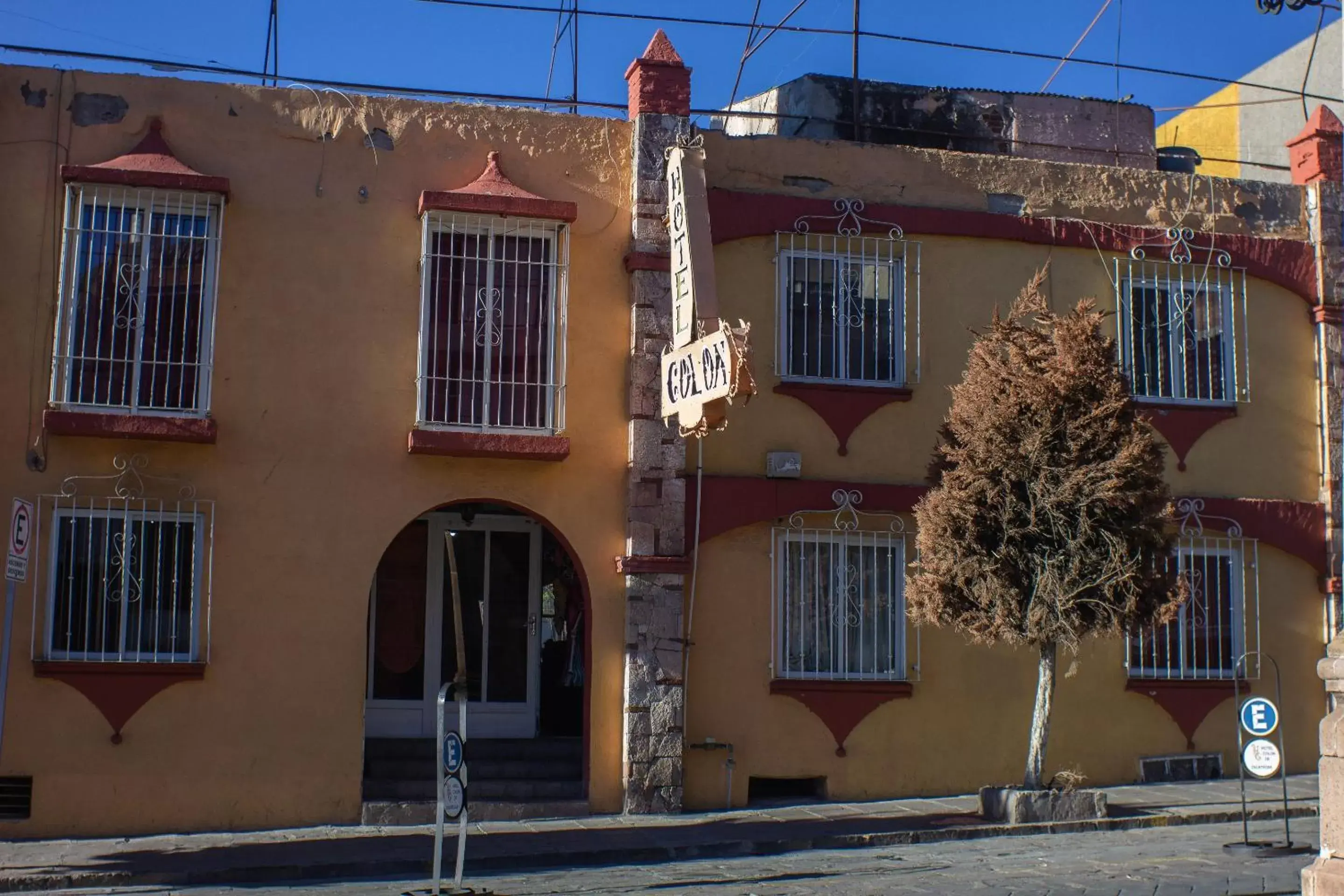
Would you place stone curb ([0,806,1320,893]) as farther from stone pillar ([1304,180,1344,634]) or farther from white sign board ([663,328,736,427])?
white sign board ([663,328,736,427])

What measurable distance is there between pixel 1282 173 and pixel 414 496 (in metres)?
14.9

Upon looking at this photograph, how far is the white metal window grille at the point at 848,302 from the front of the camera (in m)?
14.5

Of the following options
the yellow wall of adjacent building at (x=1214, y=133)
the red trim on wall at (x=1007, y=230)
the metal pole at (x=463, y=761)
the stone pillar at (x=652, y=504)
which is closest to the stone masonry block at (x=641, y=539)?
the stone pillar at (x=652, y=504)

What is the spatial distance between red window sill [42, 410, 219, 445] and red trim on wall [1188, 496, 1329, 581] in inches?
366

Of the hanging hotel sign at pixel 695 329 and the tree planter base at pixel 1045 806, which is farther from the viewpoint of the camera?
the tree planter base at pixel 1045 806

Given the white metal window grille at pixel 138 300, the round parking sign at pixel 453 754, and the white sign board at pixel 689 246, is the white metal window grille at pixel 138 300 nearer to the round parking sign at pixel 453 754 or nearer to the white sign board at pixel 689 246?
the white sign board at pixel 689 246

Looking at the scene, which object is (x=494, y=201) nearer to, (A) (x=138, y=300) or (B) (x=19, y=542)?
(A) (x=138, y=300)

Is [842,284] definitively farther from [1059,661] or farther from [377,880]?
[377,880]

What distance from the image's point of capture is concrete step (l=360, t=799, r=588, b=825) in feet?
42.3

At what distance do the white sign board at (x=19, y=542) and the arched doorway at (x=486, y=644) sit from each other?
4256 millimetres

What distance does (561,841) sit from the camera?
39.4ft

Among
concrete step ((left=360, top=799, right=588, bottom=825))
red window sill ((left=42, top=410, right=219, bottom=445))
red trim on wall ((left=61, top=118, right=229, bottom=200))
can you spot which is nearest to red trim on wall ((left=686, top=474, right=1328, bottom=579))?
concrete step ((left=360, top=799, right=588, bottom=825))

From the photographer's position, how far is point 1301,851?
11.2m

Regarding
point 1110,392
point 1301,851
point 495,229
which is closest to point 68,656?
point 495,229
